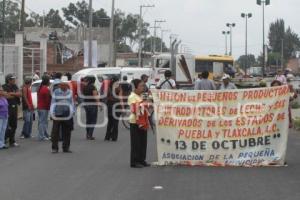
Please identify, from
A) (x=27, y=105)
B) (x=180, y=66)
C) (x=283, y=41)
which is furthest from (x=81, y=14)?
(x=27, y=105)

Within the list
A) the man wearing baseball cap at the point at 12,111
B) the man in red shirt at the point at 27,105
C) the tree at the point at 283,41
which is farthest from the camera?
the tree at the point at 283,41

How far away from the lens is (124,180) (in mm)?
11281

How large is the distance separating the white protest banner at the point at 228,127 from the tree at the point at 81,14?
123m

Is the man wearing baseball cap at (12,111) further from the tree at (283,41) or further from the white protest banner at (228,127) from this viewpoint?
the tree at (283,41)

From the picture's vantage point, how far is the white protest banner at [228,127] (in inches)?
504

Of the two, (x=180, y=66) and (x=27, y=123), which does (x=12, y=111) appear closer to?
(x=27, y=123)

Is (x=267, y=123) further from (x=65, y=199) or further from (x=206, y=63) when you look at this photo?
(x=206, y=63)

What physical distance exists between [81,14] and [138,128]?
131 metres

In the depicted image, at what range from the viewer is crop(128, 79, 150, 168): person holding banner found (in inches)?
504

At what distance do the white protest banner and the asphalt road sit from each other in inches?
16.0

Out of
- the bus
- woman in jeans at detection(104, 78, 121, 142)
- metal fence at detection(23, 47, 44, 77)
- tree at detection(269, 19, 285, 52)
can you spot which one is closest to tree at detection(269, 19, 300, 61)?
tree at detection(269, 19, 285, 52)

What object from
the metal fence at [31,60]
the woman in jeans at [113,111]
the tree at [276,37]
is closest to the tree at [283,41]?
the tree at [276,37]

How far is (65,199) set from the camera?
9.55 metres

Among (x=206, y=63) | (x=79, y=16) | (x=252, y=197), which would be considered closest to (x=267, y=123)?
(x=252, y=197)
